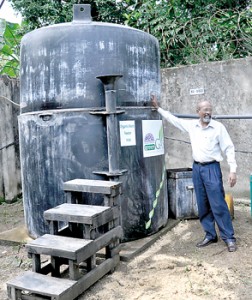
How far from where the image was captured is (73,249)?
2879 mm

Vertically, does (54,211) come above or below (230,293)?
above

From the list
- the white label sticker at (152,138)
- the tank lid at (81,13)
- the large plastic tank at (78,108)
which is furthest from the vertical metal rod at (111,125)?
the tank lid at (81,13)

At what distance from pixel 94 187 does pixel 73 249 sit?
783 millimetres

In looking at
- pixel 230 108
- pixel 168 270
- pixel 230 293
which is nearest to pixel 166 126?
pixel 230 108

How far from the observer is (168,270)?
353cm

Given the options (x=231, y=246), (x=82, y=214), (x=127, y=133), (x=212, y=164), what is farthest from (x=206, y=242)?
(x=82, y=214)

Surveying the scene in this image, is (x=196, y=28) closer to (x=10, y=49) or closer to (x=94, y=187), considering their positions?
(x=10, y=49)

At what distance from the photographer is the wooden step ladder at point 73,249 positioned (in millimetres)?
2871

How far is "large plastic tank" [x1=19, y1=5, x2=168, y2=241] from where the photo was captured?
3979 millimetres

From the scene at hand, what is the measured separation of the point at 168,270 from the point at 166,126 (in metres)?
3.59

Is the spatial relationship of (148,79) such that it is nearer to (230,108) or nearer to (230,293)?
(230,108)

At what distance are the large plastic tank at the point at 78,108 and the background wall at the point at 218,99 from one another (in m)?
2.19

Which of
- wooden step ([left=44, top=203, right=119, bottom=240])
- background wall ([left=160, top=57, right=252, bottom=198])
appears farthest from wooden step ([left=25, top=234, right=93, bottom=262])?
background wall ([left=160, top=57, right=252, bottom=198])

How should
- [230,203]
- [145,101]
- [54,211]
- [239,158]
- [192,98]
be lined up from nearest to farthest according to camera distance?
[54,211] → [145,101] → [230,203] → [239,158] → [192,98]
